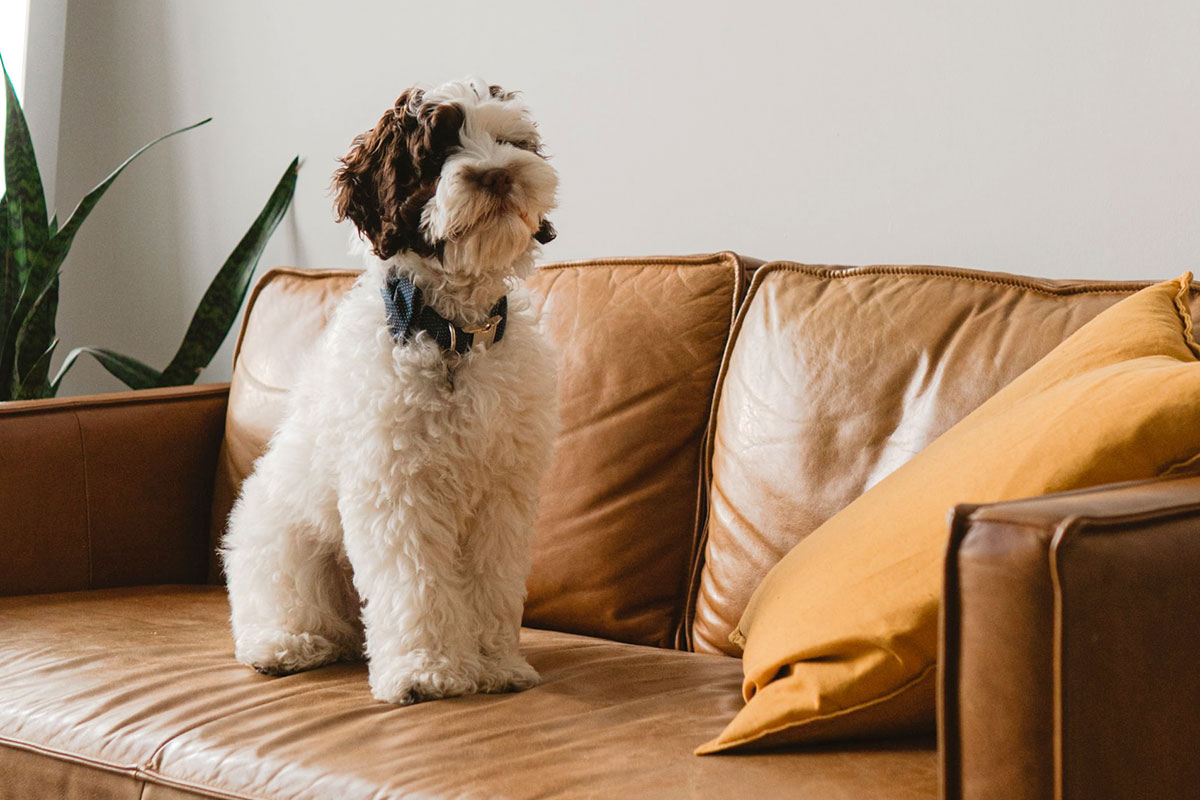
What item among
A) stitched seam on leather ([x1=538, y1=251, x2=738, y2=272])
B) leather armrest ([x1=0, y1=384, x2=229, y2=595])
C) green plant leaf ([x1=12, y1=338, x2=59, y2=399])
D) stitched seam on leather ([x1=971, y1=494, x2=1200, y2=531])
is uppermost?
stitched seam on leather ([x1=538, y1=251, x2=738, y2=272])

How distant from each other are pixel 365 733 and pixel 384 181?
758 millimetres

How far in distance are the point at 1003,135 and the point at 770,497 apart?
833 mm

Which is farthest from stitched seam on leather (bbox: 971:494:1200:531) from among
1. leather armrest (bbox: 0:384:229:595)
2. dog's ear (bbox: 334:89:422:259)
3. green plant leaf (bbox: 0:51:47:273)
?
A: green plant leaf (bbox: 0:51:47:273)

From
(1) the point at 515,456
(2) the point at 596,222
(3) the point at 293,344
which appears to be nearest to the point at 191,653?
(1) the point at 515,456

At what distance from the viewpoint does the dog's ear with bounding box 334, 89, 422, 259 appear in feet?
5.39

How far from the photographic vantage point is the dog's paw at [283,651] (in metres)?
1.81

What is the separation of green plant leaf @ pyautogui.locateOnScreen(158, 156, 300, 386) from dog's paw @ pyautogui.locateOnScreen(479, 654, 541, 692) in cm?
178

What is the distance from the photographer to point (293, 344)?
103 inches

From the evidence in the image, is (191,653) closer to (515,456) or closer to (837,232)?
(515,456)

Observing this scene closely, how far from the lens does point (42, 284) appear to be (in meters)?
3.02

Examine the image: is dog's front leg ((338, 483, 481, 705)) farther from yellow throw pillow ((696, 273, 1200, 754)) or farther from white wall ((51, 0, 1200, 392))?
white wall ((51, 0, 1200, 392))

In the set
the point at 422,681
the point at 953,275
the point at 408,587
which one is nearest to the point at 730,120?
the point at 953,275

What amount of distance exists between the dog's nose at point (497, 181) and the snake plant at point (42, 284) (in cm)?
175

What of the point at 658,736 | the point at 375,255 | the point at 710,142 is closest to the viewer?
the point at 658,736
